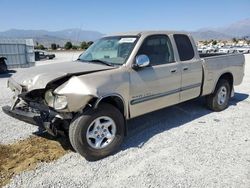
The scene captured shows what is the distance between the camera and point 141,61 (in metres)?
4.68

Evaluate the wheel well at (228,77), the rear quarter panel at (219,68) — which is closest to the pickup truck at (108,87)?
the rear quarter panel at (219,68)

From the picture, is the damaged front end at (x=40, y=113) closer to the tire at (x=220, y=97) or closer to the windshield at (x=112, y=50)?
the windshield at (x=112, y=50)

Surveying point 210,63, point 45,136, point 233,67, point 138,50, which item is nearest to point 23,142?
point 45,136

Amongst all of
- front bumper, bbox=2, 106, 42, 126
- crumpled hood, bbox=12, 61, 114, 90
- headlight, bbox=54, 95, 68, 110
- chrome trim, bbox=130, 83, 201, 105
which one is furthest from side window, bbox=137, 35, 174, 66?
front bumper, bbox=2, 106, 42, 126

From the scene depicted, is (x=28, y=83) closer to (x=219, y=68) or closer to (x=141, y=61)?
(x=141, y=61)

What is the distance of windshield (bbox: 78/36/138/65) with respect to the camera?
16.2 feet

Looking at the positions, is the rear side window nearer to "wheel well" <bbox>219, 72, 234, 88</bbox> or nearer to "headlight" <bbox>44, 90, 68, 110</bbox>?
"wheel well" <bbox>219, 72, 234, 88</bbox>

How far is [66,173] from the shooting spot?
13.0 feet

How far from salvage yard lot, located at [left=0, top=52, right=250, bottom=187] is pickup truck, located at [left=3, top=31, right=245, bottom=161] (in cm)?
40

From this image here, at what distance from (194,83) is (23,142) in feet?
12.0

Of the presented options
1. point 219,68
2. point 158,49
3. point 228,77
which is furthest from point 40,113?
point 228,77

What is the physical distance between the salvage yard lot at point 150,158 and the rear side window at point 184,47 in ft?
4.70

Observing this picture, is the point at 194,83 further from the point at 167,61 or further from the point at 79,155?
the point at 79,155

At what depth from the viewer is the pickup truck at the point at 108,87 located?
4.09m
